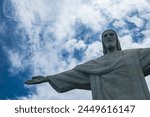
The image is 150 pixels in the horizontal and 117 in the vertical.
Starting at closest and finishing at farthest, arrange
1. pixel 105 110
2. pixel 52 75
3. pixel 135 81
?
pixel 105 110
pixel 135 81
pixel 52 75

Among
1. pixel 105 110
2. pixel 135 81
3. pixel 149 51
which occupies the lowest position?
pixel 105 110

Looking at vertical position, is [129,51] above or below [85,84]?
above

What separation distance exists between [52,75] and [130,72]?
253 centimetres

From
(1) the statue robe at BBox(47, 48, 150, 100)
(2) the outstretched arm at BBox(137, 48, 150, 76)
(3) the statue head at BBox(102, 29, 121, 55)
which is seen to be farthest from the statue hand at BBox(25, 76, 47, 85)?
(2) the outstretched arm at BBox(137, 48, 150, 76)

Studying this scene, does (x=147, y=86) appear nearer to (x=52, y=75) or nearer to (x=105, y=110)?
(x=105, y=110)

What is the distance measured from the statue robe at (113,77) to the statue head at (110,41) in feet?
0.92

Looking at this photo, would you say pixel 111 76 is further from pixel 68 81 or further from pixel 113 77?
pixel 68 81

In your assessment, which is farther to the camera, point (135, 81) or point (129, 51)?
point (129, 51)

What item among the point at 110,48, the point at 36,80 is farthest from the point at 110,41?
the point at 36,80

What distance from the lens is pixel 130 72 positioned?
1392 centimetres

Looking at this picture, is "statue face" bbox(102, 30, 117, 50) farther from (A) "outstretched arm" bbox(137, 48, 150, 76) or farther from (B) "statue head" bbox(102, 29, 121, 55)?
(A) "outstretched arm" bbox(137, 48, 150, 76)

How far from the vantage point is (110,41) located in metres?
15.1

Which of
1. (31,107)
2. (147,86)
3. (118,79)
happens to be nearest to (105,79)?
(118,79)

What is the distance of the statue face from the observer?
1510 centimetres
